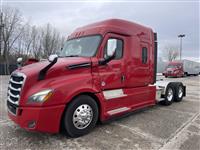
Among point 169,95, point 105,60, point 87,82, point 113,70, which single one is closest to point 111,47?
point 105,60

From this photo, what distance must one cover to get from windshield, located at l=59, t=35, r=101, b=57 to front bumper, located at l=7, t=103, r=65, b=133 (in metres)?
1.49

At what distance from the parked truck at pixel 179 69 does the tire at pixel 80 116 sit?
25254 mm

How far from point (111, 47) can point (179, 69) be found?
87.7 ft

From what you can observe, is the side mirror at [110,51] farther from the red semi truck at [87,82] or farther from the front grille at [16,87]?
the front grille at [16,87]

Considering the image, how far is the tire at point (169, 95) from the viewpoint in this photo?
729cm

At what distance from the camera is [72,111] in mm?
3840

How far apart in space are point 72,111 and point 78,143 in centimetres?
63

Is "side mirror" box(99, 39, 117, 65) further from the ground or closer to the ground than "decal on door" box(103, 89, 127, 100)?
further from the ground

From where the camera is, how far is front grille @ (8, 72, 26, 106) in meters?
3.64

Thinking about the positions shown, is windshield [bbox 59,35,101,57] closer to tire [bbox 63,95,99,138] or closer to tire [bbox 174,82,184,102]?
tire [bbox 63,95,99,138]

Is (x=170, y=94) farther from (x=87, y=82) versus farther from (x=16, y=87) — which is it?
(x=16, y=87)

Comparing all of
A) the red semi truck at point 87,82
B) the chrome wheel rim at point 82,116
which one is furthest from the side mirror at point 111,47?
the chrome wheel rim at point 82,116

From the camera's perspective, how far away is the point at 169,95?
758cm

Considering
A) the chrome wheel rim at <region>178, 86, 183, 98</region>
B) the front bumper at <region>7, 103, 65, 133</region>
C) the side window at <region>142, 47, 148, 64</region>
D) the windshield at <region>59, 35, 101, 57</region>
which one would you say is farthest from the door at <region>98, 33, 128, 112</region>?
the chrome wheel rim at <region>178, 86, 183, 98</region>
